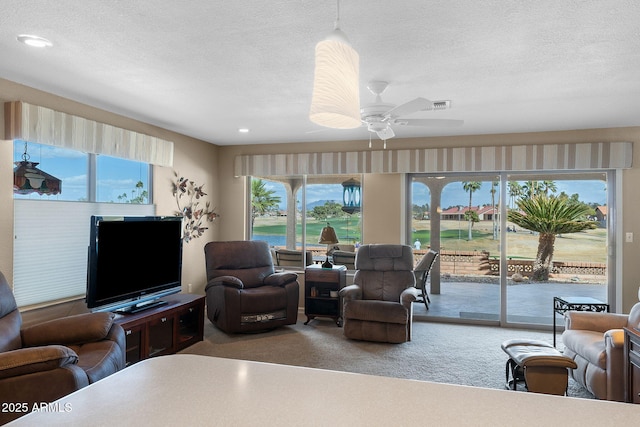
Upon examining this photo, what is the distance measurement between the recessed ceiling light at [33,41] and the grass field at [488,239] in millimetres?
4078

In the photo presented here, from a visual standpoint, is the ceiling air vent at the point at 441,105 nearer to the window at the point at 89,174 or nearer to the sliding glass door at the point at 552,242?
the sliding glass door at the point at 552,242

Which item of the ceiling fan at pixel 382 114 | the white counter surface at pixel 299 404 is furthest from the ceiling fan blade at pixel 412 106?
the white counter surface at pixel 299 404

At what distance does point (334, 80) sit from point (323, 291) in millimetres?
4426

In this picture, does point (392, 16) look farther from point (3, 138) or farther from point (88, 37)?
point (3, 138)

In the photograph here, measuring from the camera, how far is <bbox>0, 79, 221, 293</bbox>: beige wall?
3.23m

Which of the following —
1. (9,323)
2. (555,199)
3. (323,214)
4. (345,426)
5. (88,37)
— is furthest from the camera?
(323,214)

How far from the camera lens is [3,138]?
3.24m

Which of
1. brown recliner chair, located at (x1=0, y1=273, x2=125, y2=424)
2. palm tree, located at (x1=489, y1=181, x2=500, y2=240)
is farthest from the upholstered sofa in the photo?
brown recliner chair, located at (x1=0, y1=273, x2=125, y2=424)

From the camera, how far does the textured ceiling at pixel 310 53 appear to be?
2057 mm

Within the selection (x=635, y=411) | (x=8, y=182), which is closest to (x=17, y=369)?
(x=8, y=182)

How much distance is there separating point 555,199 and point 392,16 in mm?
4105

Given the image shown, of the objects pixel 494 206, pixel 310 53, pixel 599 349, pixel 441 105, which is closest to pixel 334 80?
pixel 310 53

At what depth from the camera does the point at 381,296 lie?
495cm

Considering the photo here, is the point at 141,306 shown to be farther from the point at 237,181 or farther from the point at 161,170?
the point at 237,181
